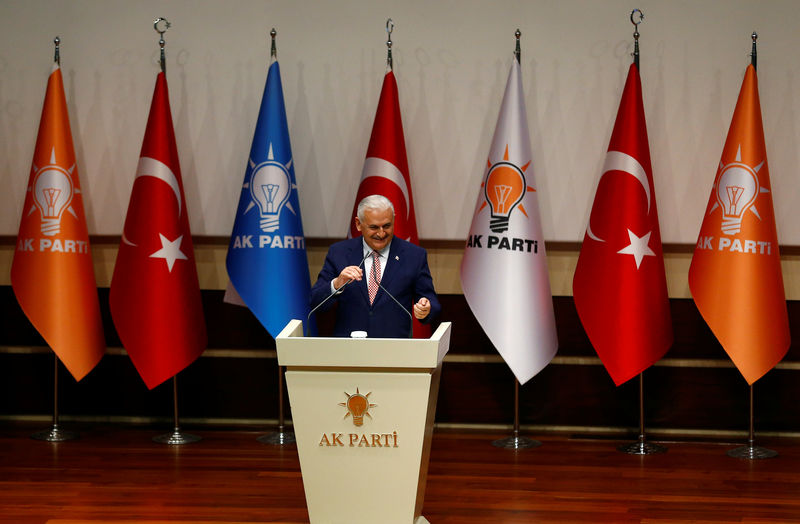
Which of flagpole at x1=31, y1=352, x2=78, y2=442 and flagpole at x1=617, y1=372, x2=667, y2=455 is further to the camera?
flagpole at x1=31, y1=352, x2=78, y2=442

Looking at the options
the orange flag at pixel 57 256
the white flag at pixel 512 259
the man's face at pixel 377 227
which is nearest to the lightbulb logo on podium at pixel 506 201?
the white flag at pixel 512 259

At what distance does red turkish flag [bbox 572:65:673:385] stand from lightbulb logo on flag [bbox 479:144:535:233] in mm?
387

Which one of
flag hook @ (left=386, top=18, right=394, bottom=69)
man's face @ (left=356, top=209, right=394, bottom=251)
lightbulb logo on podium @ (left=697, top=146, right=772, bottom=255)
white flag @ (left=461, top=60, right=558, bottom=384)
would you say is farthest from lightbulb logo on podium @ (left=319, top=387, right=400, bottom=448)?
flag hook @ (left=386, top=18, right=394, bottom=69)

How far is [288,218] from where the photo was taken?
15.8ft

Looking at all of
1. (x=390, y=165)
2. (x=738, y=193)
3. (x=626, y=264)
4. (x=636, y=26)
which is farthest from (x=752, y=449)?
(x=390, y=165)

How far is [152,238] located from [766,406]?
3.30m

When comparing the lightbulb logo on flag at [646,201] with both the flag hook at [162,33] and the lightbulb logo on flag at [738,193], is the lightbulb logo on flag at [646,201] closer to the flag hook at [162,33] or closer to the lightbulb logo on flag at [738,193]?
the lightbulb logo on flag at [738,193]

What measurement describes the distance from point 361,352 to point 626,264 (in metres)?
2.13

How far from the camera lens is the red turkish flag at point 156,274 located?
187 inches

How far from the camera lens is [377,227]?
338cm

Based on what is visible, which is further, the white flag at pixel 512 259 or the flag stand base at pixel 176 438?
the flag stand base at pixel 176 438

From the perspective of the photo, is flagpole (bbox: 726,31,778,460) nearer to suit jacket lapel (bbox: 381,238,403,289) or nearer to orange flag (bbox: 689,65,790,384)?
orange flag (bbox: 689,65,790,384)

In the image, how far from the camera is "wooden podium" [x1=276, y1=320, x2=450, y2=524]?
2881 mm

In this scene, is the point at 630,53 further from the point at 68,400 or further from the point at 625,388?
the point at 68,400
